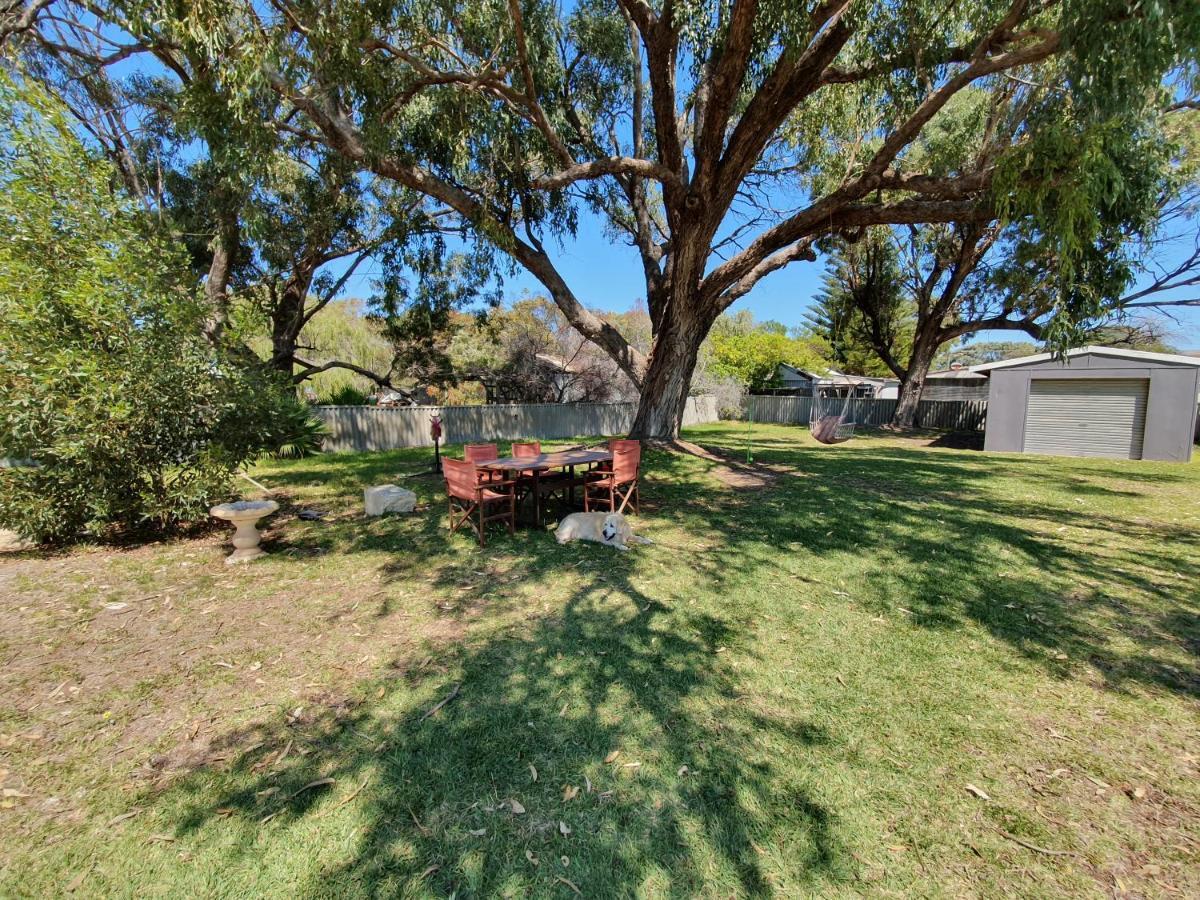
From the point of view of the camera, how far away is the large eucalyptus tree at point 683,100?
468 centimetres

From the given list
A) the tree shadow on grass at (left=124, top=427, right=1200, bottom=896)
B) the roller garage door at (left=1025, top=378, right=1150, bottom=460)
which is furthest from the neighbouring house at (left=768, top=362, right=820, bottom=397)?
the tree shadow on grass at (left=124, top=427, right=1200, bottom=896)

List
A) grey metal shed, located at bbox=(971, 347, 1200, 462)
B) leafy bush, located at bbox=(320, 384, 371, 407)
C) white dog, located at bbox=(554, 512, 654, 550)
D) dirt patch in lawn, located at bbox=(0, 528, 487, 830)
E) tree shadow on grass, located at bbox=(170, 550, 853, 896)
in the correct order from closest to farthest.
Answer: tree shadow on grass, located at bbox=(170, 550, 853, 896) < dirt patch in lawn, located at bbox=(0, 528, 487, 830) < white dog, located at bbox=(554, 512, 654, 550) < grey metal shed, located at bbox=(971, 347, 1200, 462) < leafy bush, located at bbox=(320, 384, 371, 407)

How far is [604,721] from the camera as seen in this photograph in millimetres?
2436

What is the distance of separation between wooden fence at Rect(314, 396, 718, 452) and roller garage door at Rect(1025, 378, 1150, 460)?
12.1 meters

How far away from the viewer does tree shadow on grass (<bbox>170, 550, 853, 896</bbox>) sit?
1713 mm

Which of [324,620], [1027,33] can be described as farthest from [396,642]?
[1027,33]

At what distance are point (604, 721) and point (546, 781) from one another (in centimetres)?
44

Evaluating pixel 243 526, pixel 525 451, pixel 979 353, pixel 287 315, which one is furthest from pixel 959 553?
pixel 979 353

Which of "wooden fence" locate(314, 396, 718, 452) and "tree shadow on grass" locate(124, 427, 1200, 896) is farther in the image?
"wooden fence" locate(314, 396, 718, 452)

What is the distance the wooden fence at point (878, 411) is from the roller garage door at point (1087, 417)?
3708 millimetres

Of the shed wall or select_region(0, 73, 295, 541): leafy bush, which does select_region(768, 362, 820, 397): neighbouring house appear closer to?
the shed wall

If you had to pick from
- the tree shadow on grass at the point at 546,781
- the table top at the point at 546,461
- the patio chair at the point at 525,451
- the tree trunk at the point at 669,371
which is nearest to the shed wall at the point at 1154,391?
the tree trunk at the point at 669,371

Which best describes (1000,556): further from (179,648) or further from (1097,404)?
(1097,404)

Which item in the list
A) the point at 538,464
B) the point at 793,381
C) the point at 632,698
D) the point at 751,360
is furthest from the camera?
the point at 793,381
